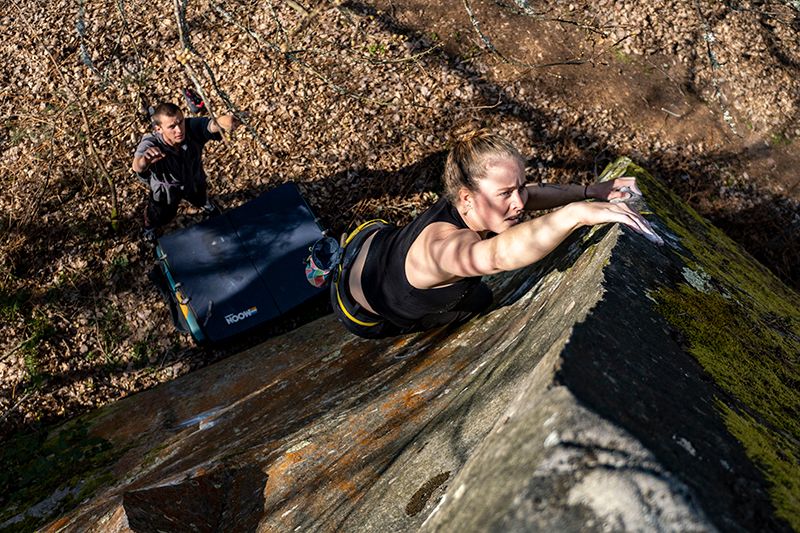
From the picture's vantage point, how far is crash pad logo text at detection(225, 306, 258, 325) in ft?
22.7

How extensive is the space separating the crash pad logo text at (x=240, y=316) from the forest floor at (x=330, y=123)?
47 centimetres

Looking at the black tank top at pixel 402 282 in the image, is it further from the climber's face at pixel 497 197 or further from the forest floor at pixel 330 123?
the forest floor at pixel 330 123

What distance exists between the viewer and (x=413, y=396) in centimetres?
340

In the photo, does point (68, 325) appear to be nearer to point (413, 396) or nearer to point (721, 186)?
point (413, 396)

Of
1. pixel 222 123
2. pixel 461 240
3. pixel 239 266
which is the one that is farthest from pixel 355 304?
pixel 239 266

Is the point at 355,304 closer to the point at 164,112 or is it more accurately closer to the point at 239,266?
the point at 239,266

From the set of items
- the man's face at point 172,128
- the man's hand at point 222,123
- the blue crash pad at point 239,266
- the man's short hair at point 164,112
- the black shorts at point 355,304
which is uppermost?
the man's short hair at point 164,112

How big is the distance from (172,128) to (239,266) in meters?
1.70

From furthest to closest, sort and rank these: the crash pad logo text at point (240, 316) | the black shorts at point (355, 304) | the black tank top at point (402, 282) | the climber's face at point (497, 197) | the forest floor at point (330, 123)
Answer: the forest floor at point (330, 123) → the crash pad logo text at point (240, 316) → the black shorts at point (355, 304) → the black tank top at point (402, 282) → the climber's face at point (497, 197)

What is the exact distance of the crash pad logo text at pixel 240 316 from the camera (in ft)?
22.7

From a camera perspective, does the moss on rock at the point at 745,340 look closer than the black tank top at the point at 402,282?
Yes

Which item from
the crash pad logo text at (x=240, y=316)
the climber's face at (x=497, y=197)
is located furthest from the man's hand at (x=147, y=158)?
the climber's face at (x=497, y=197)

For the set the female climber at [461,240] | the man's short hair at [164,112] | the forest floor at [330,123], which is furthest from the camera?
the forest floor at [330,123]

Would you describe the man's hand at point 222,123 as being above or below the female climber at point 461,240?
above
